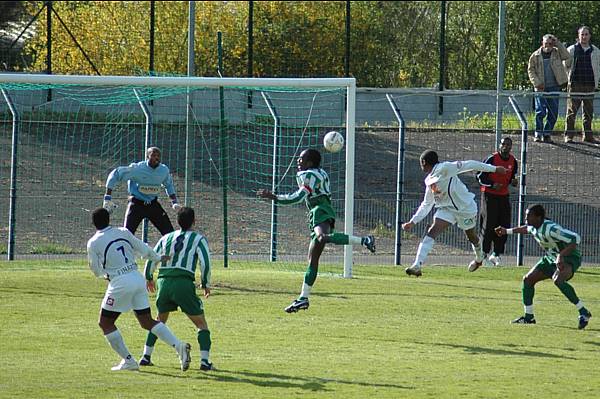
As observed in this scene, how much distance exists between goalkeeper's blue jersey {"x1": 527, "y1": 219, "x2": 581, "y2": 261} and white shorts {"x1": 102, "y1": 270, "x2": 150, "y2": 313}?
5.10 m

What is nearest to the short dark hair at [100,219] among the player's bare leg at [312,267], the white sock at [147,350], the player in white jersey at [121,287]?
the player in white jersey at [121,287]

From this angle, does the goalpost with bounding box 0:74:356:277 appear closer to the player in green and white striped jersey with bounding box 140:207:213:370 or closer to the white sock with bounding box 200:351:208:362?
the player in green and white striped jersey with bounding box 140:207:213:370

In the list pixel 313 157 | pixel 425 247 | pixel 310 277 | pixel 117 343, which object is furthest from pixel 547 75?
pixel 117 343

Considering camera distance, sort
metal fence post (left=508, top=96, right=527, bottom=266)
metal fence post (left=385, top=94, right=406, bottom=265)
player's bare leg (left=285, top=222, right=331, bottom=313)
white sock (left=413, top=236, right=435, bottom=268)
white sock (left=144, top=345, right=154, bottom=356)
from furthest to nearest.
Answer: metal fence post (left=508, top=96, right=527, bottom=266) < metal fence post (left=385, top=94, right=406, bottom=265) < white sock (left=413, top=236, right=435, bottom=268) < player's bare leg (left=285, top=222, right=331, bottom=313) < white sock (left=144, top=345, right=154, bottom=356)

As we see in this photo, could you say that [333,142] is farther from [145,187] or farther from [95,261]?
[95,261]

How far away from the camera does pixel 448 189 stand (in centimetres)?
1585

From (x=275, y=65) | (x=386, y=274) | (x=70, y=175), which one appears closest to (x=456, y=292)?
(x=386, y=274)

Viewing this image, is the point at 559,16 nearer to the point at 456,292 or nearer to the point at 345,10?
the point at 345,10

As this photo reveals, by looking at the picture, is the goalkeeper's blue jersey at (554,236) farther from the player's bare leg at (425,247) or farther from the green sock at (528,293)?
the player's bare leg at (425,247)

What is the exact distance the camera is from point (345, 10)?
106 feet

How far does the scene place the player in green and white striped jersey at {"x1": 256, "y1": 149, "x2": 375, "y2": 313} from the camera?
1435 cm

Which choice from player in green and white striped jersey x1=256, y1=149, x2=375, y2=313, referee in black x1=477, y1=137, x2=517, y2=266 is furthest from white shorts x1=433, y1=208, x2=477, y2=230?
referee in black x1=477, y1=137, x2=517, y2=266

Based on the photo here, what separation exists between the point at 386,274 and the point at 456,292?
2.60 meters

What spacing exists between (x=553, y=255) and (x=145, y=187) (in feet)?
21.0
